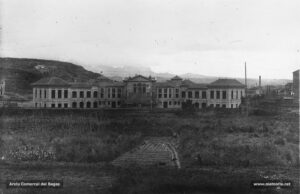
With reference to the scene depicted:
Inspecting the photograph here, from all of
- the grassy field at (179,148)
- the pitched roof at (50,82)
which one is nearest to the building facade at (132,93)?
the pitched roof at (50,82)

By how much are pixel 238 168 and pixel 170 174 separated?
95.4 inches

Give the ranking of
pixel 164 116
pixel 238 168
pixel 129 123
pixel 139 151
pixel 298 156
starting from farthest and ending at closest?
pixel 164 116
pixel 129 123
pixel 139 151
pixel 298 156
pixel 238 168

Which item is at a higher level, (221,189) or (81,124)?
(81,124)

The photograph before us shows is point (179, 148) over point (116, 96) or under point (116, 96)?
under

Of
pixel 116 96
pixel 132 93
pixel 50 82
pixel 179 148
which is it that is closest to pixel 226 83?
pixel 132 93

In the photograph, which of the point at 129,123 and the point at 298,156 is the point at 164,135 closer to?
the point at 129,123

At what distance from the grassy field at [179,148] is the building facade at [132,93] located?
782 cm

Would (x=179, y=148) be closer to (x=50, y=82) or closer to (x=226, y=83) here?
(x=226, y=83)

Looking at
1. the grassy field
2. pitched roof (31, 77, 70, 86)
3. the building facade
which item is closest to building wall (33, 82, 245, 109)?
the building facade

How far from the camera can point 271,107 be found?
23375 mm

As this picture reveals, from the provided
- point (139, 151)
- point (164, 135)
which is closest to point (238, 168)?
point (139, 151)

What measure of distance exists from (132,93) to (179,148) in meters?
15.2

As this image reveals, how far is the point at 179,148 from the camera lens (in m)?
12.4

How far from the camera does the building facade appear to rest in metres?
24.8
